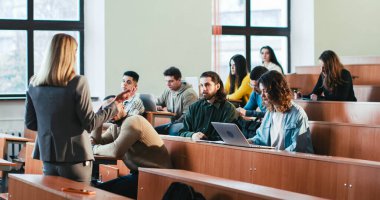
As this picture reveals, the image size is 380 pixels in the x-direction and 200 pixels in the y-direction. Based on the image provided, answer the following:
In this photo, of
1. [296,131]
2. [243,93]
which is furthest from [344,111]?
[296,131]

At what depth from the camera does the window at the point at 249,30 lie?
36.9ft

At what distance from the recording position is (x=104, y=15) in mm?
10055

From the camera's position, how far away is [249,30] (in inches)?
466

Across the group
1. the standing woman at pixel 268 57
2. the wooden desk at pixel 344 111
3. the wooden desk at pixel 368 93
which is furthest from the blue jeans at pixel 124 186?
the standing woman at pixel 268 57

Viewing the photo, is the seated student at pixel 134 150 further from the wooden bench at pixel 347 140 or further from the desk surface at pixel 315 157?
the wooden bench at pixel 347 140

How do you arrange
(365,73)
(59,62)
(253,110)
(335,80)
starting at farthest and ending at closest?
(365,73), (335,80), (253,110), (59,62)

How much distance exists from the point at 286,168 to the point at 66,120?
4.59 ft

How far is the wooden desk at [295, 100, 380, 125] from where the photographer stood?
668cm

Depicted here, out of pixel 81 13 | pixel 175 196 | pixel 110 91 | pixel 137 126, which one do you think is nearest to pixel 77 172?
pixel 175 196

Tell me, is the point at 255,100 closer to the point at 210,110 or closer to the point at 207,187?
the point at 210,110

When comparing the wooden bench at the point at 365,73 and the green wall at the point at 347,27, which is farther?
the green wall at the point at 347,27

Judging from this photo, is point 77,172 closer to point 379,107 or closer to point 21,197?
point 21,197

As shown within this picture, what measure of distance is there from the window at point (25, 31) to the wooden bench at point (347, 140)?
5579 millimetres

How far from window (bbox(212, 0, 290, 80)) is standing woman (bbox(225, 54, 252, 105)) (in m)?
2.40
